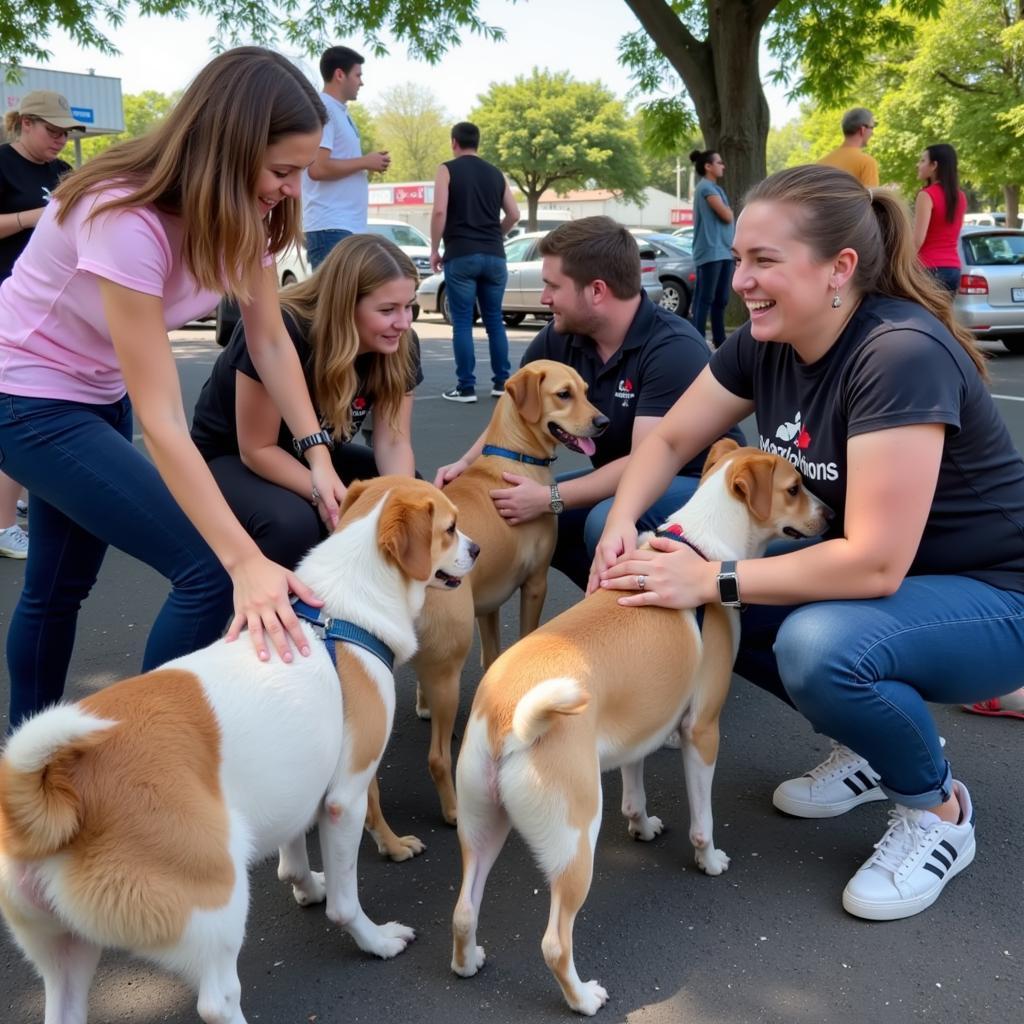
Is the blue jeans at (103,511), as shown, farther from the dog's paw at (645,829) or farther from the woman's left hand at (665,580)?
the dog's paw at (645,829)

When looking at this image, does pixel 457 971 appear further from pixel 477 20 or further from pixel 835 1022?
pixel 477 20

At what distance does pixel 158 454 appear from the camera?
2.44m

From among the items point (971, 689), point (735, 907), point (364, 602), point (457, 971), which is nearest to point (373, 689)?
point (364, 602)

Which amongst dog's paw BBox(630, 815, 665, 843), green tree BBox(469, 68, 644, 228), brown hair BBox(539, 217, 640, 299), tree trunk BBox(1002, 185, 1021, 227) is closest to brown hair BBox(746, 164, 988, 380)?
brown hair BBox(539, 217, 640, 299)

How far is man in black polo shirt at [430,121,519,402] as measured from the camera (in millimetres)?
9891

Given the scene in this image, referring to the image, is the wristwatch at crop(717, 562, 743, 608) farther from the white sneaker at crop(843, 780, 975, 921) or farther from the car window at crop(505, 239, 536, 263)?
the car window at crop(505, 239, 536, 263)

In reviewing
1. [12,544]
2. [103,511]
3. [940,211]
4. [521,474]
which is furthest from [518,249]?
[103,511]

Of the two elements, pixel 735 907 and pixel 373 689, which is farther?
pixel 735 907

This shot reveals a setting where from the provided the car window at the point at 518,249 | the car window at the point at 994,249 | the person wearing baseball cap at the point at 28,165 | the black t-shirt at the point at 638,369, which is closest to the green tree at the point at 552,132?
the car window at the point at 518,249

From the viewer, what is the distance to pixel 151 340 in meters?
2.41

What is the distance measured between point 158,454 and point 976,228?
14.8m

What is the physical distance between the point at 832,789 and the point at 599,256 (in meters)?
2.17

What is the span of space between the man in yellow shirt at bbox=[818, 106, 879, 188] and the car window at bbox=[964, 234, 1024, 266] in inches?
146

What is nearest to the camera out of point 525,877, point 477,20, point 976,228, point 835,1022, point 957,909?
point 835,1022
